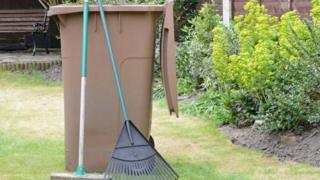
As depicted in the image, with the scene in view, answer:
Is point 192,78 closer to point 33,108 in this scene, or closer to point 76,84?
point 33,108

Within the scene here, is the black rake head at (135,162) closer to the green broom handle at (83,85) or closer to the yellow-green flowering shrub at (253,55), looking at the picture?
the green broom handle at (83,85)

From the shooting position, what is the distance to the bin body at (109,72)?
5645 mm

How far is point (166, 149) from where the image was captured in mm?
6828

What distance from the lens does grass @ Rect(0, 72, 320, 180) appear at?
576cm

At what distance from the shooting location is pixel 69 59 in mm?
5742

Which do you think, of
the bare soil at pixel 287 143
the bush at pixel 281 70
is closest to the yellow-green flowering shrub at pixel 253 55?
the bush at pixel 281 70

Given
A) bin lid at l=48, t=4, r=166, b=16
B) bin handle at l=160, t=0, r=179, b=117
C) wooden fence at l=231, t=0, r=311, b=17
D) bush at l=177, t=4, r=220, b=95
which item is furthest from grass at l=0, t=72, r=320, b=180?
wooden fence at l=231, t=0, r=311, b=17

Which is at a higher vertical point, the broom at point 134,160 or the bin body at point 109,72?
the bin body at point 109,72

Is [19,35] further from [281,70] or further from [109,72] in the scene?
[109,72]

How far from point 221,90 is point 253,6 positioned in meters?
1.47

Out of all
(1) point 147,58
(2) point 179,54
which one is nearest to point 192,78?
(2) point 179,54

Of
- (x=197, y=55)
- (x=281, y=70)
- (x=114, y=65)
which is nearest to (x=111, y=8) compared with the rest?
(x=114, y=65)

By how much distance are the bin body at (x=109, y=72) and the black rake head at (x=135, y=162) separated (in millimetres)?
457

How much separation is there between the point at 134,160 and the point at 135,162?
2 cm
